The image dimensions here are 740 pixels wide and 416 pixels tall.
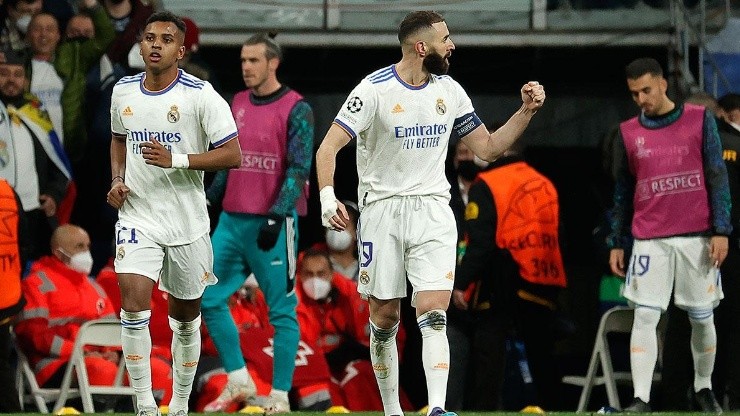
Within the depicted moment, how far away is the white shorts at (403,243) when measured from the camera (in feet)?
26.3

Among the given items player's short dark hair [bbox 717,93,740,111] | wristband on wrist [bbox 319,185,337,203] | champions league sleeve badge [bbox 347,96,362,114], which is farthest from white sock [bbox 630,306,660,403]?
wristband on wrist [bbox 319,185,337,203]

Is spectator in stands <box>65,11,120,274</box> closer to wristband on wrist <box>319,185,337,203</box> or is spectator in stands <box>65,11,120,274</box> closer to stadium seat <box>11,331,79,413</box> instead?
stadium seat <box>11,331,79,413</box>

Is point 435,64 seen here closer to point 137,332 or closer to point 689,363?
point 137,332

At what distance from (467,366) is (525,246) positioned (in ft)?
3.18

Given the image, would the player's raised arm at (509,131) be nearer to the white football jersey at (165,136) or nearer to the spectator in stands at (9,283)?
the white football jersey at (165,136)

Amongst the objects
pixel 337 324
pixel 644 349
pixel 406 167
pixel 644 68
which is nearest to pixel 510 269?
pixel 644 349

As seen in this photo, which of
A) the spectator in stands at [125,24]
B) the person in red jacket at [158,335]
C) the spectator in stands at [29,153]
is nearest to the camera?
the person in red jacket at [158,335]

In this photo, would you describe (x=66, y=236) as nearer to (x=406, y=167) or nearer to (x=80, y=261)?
(x=80, y=261)

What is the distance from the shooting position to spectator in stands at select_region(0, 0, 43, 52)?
478 inches

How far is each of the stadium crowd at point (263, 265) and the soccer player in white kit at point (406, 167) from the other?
1561 millimetres

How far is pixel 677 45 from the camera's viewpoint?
41.3 feet

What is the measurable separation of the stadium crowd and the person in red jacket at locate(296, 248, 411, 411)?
11 millimetres

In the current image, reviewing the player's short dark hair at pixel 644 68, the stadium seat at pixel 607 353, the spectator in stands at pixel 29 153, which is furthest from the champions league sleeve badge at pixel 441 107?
the spectator in stands at pixel 29 153

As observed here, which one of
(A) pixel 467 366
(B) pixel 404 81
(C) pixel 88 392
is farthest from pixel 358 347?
(B) pixel 404 81
